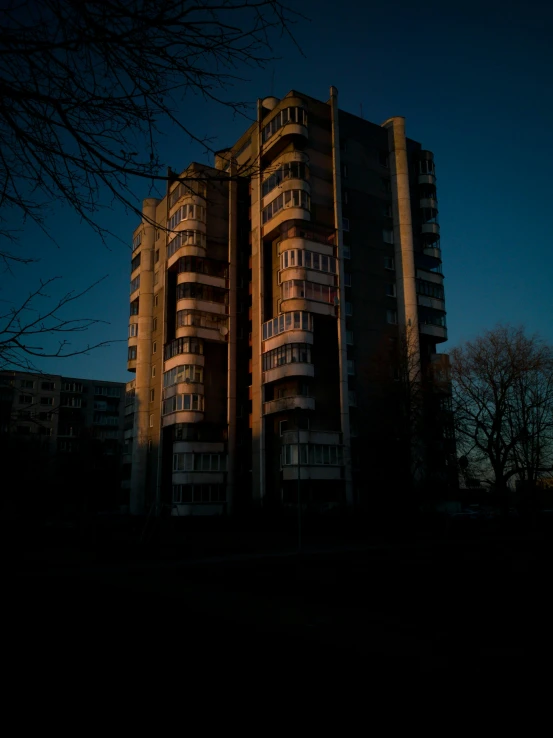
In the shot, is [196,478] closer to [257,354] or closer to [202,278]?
[257,354]

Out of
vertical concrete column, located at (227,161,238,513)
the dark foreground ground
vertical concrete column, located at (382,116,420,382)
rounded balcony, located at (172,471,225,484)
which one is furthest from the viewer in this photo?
vertical concrete column, located at (382,116,420,382)

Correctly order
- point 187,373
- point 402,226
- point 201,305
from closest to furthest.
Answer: point 187,373, point 201,305, point 402,226

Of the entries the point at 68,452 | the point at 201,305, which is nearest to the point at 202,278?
the point at 201,305

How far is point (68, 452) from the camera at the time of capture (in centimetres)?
7644

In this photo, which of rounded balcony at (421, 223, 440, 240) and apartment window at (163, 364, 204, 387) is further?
rounded balcony at (421, 223, 440, 240)

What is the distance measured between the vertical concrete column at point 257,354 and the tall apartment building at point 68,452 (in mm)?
14014

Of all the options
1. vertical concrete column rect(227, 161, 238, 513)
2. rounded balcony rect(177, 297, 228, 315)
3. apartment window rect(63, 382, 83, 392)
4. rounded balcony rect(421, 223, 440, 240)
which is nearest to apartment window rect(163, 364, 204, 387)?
vertical concrete column rect(227, 161, 238, 513)

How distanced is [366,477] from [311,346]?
1084 centimetres

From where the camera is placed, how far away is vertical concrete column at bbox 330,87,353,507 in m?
42.3

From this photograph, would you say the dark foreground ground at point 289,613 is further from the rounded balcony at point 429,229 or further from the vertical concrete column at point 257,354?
the rounded balcony at point 429,229

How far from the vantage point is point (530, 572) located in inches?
622

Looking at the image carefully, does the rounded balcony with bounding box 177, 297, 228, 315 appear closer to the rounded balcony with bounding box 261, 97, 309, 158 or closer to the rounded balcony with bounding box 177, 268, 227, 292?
the rounded balcony with bounding box 177, 268, 227, 292

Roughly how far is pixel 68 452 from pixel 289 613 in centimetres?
7287

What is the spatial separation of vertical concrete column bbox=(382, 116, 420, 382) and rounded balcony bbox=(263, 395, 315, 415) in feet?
37.0
